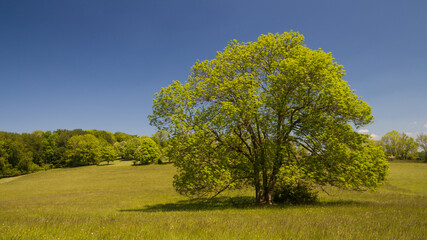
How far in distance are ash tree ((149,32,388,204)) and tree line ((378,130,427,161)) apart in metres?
112

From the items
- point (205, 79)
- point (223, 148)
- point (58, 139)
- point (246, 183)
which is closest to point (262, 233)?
point (223, 148)

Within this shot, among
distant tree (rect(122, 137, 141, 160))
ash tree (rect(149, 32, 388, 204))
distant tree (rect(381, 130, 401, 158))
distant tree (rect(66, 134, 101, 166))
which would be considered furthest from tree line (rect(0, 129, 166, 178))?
distant tree (rect(381, 130, 401, 158))

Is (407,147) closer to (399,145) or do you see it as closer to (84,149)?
(399,145)

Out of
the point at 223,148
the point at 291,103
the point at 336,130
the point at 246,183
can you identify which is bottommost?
the point at 246,183

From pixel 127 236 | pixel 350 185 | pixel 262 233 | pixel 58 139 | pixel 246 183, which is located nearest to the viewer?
pixel 127 236

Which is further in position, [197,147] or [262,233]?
[197,147]

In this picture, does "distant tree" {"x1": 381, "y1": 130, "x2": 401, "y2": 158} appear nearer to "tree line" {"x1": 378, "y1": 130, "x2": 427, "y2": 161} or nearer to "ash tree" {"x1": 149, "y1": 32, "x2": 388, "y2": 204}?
"tree line" {"x1": 378, "y1": 130, "x2": 427, "y2": 161}

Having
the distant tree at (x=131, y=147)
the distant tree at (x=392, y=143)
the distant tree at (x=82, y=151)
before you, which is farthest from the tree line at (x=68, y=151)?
the distant tree at (x=392, y=143)

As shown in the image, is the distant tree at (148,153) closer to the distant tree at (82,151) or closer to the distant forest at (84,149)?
the distant forest at (84,149)

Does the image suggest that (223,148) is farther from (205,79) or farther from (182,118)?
(205,79)

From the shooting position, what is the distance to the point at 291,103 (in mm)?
16547

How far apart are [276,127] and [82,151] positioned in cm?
10715

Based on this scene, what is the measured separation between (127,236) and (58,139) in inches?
4907

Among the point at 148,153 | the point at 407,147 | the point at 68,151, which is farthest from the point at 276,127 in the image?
the point at 407,147
